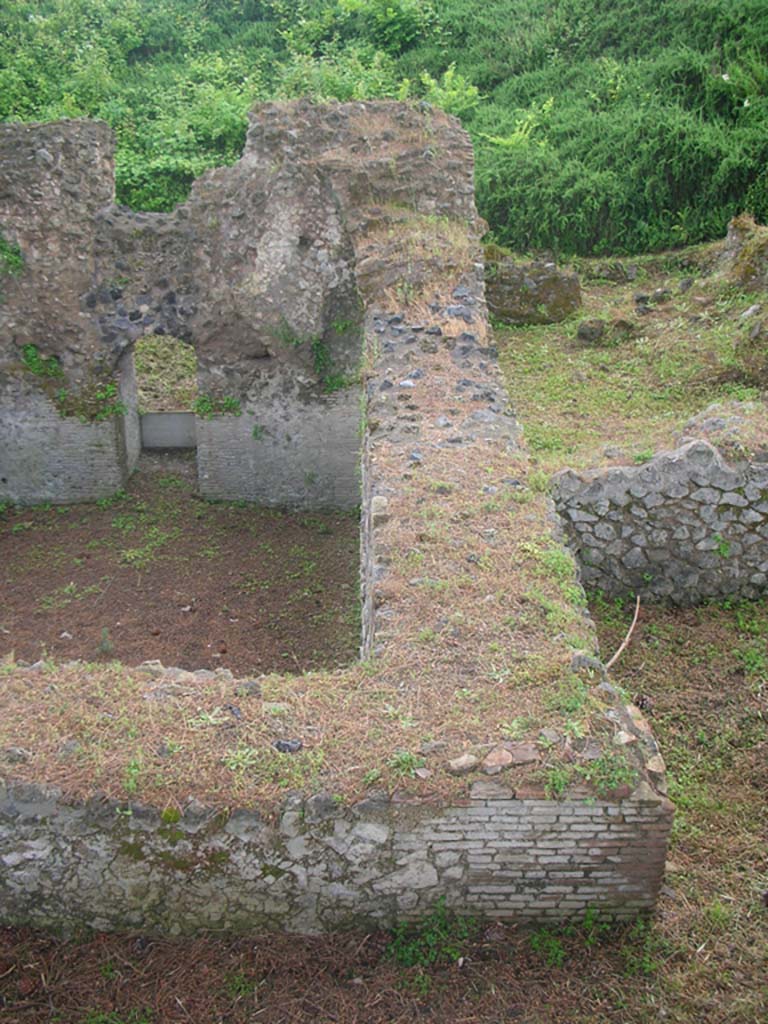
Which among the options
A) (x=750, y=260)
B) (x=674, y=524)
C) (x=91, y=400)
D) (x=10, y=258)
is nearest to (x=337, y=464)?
(x=91, y=400)

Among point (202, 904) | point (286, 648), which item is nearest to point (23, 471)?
point (286, 648)

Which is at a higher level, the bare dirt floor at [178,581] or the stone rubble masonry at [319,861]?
the stone rubble masonry at [319,861]

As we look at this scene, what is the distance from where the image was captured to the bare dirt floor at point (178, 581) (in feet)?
24.5

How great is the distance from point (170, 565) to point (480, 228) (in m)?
4.21

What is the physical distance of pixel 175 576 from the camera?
853 centimetres

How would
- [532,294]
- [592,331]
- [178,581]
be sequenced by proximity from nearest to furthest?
[178,581]
[592,331]
[532,294]

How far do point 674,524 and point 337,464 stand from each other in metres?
4.01

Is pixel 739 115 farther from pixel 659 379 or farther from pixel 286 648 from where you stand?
pixel 286 648

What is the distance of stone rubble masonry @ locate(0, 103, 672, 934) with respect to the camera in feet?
12.2

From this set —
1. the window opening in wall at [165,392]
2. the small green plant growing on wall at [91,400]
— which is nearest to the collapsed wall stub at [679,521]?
the small green plant growing on wall at [91,400]

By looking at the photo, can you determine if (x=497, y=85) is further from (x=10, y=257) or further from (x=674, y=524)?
(x=674, y=524)

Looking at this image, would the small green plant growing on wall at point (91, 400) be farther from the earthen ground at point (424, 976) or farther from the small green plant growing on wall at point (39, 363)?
the earthen ground at point (424, 976)

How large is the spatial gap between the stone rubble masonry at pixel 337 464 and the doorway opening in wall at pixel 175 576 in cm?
53

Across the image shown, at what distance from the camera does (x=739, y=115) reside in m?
14.4
